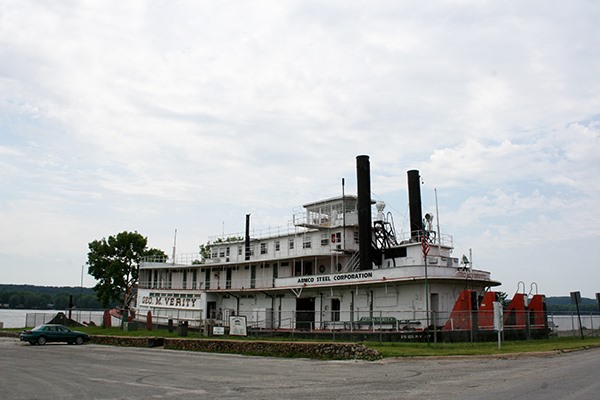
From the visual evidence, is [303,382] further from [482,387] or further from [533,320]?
[533,320]

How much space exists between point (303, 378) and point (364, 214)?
64.2 ft

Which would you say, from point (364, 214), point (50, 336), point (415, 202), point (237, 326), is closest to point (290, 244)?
point (237, 326)

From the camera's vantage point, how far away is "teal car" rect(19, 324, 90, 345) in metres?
33.2

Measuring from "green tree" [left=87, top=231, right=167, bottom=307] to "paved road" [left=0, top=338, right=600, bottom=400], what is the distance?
34407mm

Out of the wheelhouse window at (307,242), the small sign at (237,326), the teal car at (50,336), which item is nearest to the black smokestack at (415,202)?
the wheelhouse window at (307,242)

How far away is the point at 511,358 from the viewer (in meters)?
20.2

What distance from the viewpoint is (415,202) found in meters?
37.3

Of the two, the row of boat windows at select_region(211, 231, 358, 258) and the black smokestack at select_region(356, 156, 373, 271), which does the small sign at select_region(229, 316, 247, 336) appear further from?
the black smokestack at select_region(356, 156, 373, 271)

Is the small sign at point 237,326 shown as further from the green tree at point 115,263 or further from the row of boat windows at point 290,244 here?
the green tree at point 115,263

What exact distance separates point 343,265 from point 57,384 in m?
25.2

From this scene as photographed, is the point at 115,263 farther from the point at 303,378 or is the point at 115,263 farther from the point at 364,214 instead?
the point at 303,378

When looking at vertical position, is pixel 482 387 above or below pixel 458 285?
below

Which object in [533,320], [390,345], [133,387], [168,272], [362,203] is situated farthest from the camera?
[168,272]

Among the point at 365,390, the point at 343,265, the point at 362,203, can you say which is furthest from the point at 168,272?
the point at 365,390
